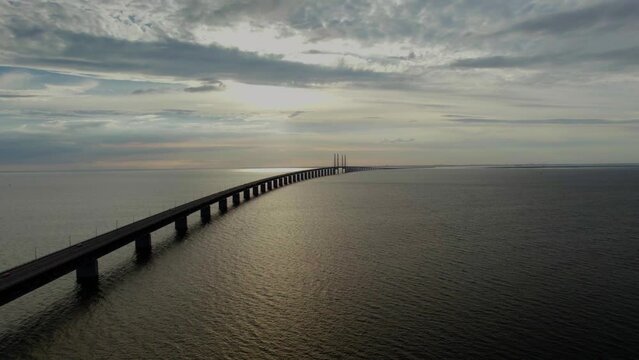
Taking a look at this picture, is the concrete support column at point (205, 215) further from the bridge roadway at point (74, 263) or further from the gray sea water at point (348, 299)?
the bridge roadway at point (74, 263)

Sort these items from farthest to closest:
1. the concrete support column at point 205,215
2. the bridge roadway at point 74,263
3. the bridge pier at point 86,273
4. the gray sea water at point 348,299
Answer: the concrete support column at point 205,215, the bridge pier at point 86,273, the bridge roadway at point 74,263, the gray sea water at point 348,299

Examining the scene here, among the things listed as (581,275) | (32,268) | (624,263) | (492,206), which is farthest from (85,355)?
(492,206)

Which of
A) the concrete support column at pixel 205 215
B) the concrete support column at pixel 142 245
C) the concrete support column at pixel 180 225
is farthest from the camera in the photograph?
the concrete support column at pixel 205 215

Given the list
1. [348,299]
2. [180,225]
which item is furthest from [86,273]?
[180,225]

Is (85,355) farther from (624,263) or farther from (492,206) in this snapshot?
(492,206)

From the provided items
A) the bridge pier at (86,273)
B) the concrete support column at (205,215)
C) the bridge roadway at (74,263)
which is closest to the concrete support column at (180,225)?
the bridge roadway at (74,263)

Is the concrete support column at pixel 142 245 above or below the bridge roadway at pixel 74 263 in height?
below

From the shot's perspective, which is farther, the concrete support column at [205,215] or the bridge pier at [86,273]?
the concrete support column at [205,215]

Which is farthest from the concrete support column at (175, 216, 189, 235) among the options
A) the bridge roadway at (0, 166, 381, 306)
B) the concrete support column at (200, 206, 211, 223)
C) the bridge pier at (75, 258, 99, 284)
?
the bridge pier at (75, 258, 99, 284)

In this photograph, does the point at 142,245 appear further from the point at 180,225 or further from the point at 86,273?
the point at 180,225
